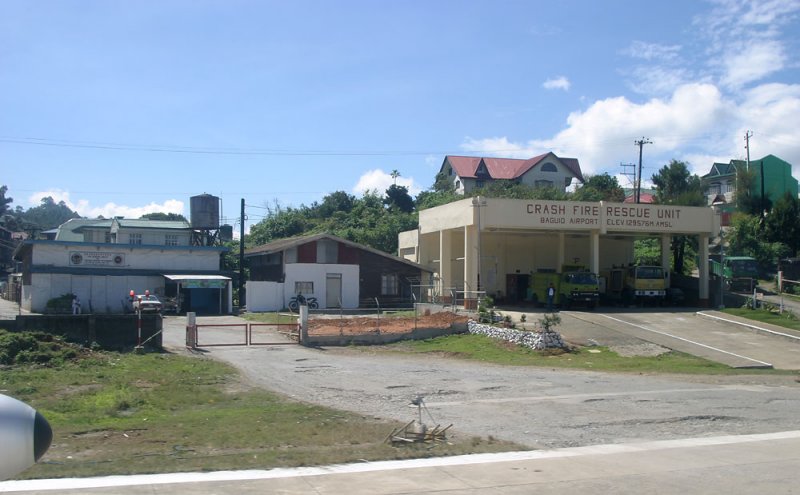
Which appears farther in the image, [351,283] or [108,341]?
[351,283]

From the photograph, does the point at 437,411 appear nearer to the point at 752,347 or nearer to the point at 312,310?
the point at 752,347

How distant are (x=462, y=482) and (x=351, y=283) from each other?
132 ft

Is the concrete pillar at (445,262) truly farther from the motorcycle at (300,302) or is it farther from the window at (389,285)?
the motorcycle at (300,302)

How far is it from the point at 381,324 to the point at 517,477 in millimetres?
22932

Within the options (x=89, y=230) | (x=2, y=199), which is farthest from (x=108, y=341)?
(x=2, y=199)

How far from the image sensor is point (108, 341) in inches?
958

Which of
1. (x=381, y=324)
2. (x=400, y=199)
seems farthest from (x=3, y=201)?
(x=381, y=324)

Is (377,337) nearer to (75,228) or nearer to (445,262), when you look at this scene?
(445,262)

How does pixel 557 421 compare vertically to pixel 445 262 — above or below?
below

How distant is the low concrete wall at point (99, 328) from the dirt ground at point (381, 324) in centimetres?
717

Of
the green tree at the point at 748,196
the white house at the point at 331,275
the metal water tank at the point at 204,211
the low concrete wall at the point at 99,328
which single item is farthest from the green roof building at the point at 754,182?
the low concrete wall at the point at 99,328

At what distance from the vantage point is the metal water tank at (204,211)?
6244 cm

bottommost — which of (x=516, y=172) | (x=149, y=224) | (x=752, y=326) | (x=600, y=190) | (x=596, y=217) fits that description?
(x=752, y=326)

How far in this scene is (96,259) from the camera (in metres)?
45.7
